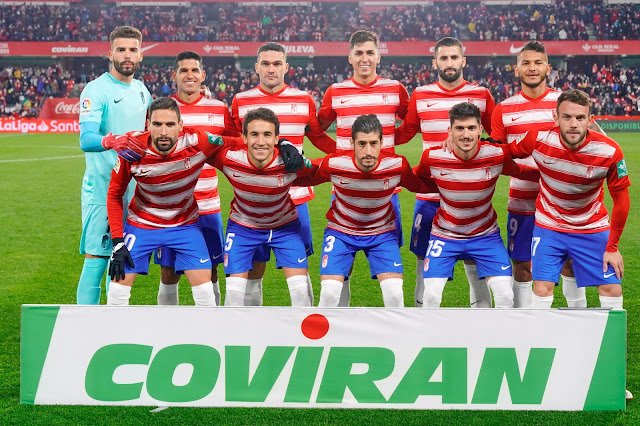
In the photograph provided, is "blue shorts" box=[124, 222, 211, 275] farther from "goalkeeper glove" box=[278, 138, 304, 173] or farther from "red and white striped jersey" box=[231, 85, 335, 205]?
"red and white striped jersey" box=[231, 85, 335, 205]

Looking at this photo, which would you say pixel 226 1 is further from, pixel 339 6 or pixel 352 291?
pixel 352 291

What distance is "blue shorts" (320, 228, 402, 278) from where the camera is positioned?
14.9 ft

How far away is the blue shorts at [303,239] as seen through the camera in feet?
15.7

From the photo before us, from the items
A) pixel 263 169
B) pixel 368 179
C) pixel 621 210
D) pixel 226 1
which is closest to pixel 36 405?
pixel 263 169

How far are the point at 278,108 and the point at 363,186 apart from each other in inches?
39.7

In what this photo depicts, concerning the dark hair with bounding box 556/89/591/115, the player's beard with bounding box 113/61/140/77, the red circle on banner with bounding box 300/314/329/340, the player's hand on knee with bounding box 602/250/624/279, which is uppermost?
the player's beard with bounding box 113/61/140/77

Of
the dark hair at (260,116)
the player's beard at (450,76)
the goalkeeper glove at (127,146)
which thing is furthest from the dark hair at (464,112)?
the goalkeeper glove at (127,146)

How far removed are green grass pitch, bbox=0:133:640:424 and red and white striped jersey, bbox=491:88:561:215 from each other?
1.21 metres

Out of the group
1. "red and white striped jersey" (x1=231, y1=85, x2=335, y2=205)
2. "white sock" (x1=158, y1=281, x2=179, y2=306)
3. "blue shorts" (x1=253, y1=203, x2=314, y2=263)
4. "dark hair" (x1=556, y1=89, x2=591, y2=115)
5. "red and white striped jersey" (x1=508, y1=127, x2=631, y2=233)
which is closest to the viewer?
"dark hair" (x1=556, y1=89, x2=591, y2=115)

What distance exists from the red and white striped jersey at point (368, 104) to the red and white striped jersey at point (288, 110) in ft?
0.65

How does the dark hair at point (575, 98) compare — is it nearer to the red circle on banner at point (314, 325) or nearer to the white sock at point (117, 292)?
the red circle on banner at point (314, 325)

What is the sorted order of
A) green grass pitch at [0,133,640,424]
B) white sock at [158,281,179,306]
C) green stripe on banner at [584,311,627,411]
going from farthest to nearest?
white sock at [158,281,179,306] → green grass pitch at [0,133,640,424] → green stripe on banner at [584,311,627,411]

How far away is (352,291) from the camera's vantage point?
6.66 metres

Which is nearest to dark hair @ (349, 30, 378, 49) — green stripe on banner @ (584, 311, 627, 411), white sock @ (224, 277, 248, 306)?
white sock @ (224, 277, 248, 306)
